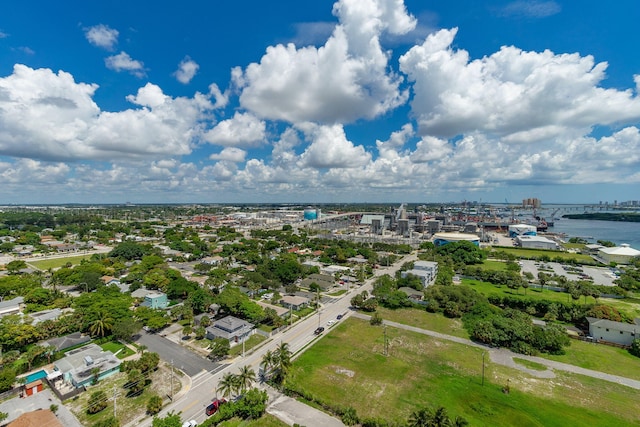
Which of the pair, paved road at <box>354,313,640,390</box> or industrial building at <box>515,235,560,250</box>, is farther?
industrial building at <box>515,235,560,250</box>

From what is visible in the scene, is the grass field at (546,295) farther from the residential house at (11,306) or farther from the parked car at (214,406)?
the residential house at (11,306)

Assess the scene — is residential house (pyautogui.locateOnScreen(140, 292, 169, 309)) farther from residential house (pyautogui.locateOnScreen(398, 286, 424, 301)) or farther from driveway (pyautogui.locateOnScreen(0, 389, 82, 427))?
residential house (pyautogui.locateOnScreen(398, 286, 424, 301))

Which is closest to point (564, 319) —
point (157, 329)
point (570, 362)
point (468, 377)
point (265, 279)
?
point (570, 362)

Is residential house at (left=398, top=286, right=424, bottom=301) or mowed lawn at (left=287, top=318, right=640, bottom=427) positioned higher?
residential house at (left=398, top=286, right=424, bottom=301)

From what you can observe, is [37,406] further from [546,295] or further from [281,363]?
[546,295]

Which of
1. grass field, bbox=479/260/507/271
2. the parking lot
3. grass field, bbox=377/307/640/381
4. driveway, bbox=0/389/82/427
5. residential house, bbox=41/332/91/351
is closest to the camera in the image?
driveway, bbox=0/389/82/427

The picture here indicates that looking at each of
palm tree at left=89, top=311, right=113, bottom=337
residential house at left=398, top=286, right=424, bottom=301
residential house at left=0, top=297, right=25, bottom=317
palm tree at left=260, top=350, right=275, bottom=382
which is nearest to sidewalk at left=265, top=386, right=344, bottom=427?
palm tree at left=260, top=350, right=275, bottom=382
